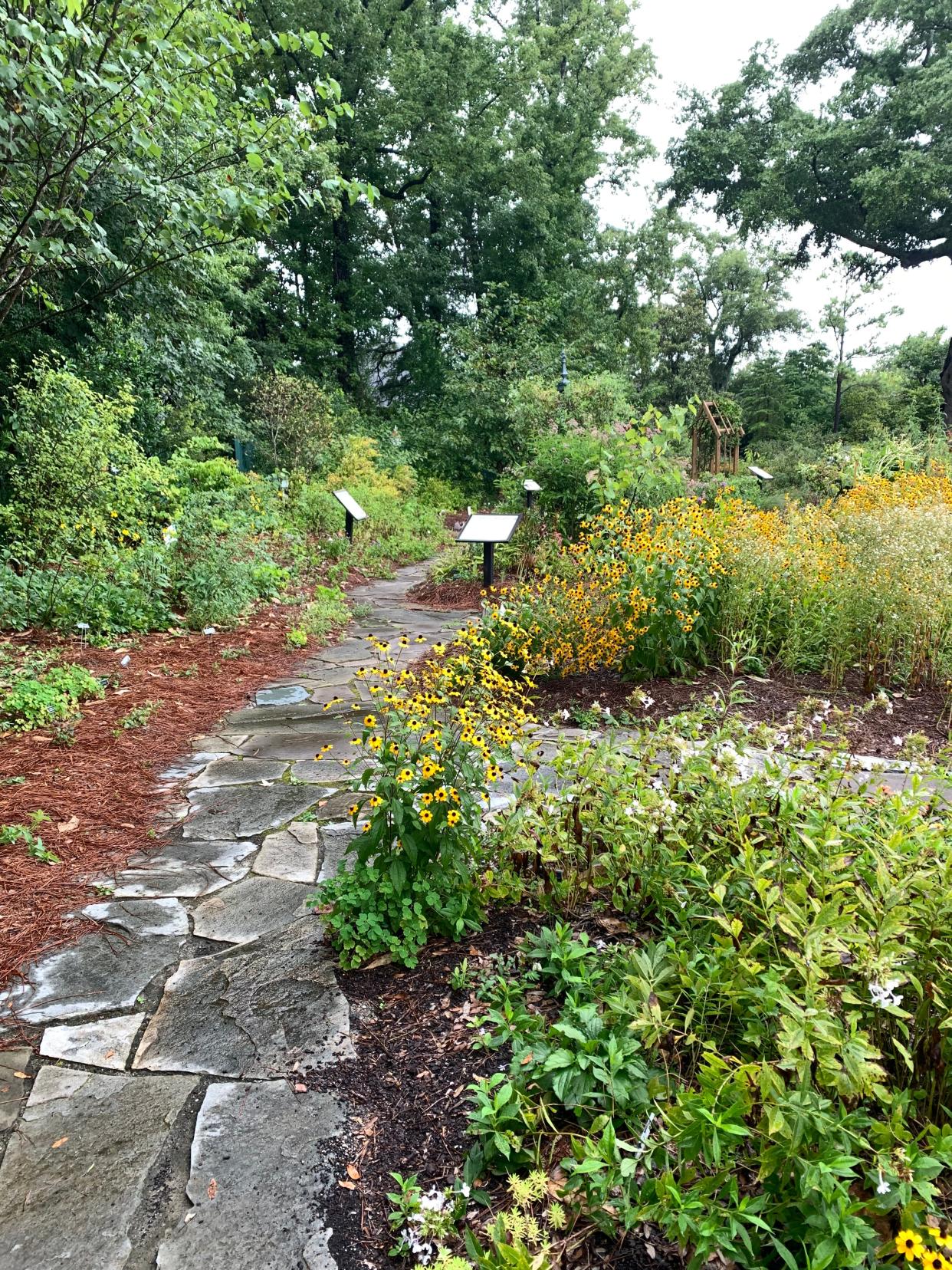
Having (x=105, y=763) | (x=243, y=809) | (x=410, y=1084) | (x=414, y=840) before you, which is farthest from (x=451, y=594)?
(x=410, y=1084)

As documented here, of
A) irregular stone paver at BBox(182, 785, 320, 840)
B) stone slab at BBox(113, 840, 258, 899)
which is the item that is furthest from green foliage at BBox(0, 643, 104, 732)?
stone slab at BBox(113, 840, 258, 899)

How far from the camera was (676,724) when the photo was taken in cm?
253

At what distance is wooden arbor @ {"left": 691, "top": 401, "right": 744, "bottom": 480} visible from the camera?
1459cm

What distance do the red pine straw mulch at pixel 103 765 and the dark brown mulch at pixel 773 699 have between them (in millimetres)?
1885

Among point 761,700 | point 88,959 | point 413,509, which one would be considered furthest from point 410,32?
point 88,959

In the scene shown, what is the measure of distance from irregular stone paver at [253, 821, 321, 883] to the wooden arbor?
512 inches

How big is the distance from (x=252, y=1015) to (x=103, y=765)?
1.84 metres

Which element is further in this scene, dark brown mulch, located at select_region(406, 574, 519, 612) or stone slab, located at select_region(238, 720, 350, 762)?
dark brown mulch, located at select_region(406, 574, 519, 612)

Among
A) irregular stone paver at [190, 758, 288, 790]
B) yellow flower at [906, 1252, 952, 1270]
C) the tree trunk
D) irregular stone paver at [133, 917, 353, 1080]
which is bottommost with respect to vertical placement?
irregular stone paver at [133, 917, 353, 1080]

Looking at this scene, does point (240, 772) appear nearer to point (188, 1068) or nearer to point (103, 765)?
point (103, 765)

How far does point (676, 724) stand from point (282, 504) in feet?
27.2

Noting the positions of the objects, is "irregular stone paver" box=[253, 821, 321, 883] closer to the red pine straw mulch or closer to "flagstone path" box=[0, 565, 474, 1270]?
"flagstone path" box=[0, 565, 474, 1270]

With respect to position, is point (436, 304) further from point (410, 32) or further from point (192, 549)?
point (192, 549)

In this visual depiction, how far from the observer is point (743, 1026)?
1548 mm
